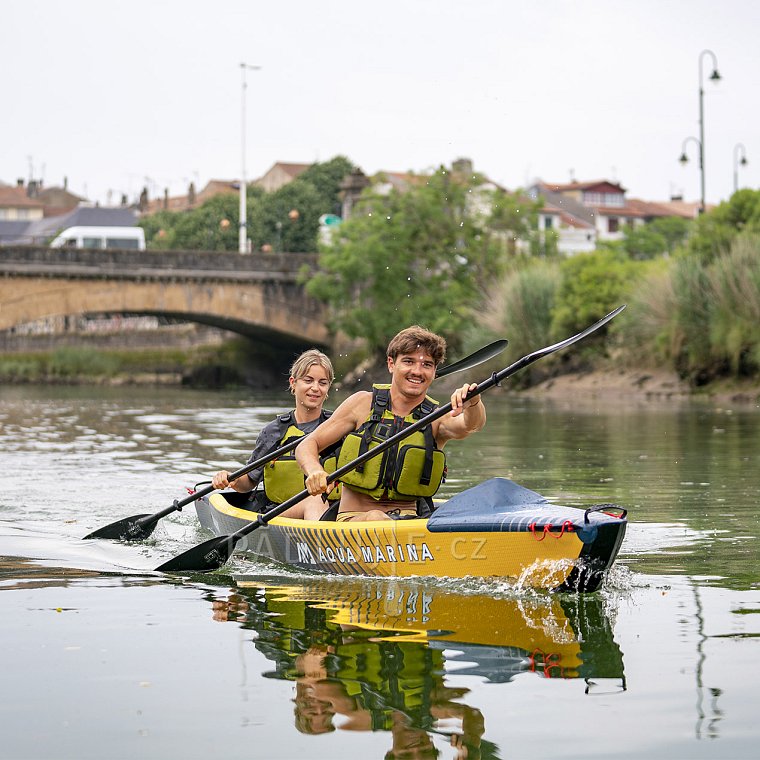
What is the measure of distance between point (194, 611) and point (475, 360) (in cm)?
251

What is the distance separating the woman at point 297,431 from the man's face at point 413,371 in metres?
1.49

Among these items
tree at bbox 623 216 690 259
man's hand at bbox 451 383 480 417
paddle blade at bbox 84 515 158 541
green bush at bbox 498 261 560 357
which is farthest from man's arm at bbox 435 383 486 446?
tree at bbox 623 216 690 259

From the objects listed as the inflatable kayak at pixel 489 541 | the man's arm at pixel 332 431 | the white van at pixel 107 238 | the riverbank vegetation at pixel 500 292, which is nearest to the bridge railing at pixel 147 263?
the riverbank vegetation at pixel 500 292

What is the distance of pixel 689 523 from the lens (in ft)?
38.0

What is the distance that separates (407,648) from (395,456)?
2004 mm

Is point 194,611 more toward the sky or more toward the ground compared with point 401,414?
more toward the ground

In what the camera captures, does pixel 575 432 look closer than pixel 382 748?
No

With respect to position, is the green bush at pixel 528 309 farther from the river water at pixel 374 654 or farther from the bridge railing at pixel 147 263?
the river water at pixel 374 654

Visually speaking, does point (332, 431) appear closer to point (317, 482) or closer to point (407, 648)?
point (317, 482)

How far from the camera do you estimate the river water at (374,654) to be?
5.36m

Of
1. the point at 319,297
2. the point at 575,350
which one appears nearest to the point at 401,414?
the point at 575,350

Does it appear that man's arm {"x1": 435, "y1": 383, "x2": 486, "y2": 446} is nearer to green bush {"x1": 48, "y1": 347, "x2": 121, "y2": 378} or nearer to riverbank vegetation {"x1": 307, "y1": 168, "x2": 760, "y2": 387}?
riverbank vegetation {"x1": 307, "y1": 168, "x2": 760, "y2": 387}

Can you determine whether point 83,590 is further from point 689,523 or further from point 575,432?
point 575,432

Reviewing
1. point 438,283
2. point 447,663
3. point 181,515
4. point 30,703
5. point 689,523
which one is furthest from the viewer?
point 438,283
